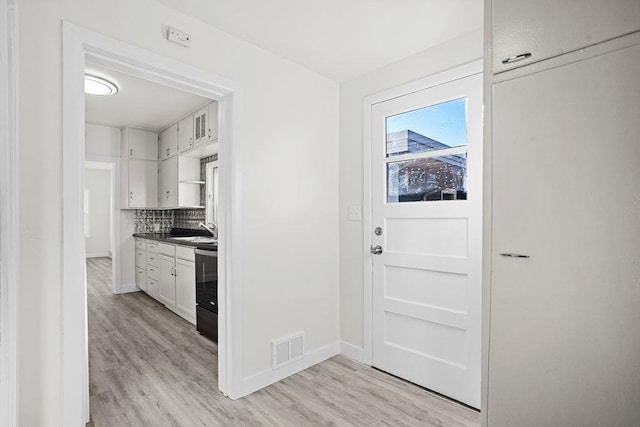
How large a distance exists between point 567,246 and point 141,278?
5.18 m

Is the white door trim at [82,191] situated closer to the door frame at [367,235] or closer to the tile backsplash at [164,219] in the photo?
the door frame at [367,235]

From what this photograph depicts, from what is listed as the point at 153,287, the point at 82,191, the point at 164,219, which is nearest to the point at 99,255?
the point at 164,219

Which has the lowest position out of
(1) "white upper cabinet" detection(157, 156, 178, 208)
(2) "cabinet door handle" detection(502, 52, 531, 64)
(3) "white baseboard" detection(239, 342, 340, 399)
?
(3) "white baseboard" detection(239, 342, 340, 399)

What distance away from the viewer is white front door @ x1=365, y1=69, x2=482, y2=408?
2.11 m

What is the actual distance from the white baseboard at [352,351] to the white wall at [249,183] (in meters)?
0.11

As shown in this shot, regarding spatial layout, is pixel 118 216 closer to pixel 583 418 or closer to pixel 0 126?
pixel 0 126

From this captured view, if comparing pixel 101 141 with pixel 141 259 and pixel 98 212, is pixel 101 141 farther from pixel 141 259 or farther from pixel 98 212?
pixel 98 212

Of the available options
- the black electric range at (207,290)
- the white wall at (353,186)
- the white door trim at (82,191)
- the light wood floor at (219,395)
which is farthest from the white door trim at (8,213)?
the white wall at (353,186)

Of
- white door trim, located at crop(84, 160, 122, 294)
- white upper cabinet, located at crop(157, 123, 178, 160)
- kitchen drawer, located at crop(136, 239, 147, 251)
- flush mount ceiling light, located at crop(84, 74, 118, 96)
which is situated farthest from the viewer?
white door trim, located at crop(84, 160, 122, 294)

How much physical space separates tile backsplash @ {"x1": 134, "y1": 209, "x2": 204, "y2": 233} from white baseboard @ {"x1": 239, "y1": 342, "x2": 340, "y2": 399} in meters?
2.98

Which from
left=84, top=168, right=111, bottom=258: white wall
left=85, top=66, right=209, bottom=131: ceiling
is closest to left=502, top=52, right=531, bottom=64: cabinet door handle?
left=85, top=66, right=209, bottom=131: ceiling

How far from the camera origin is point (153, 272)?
443 centimetres

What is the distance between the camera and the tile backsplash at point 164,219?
5.00 metres

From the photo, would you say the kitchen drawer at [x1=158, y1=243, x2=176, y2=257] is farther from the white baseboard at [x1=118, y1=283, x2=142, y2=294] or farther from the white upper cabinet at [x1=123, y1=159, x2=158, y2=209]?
the white baseboard at [x1=118, y1=283, x2=142, y2=294]
